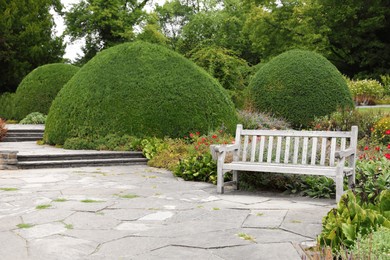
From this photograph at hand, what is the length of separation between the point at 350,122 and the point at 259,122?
99.8 inches

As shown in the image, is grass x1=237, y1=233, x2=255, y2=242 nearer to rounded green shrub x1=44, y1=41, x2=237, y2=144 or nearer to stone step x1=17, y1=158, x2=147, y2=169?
stone step x1=17, y1=158, x2=147, y2=169

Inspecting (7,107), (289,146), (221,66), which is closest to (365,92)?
(221,66)

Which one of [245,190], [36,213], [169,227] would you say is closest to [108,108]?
[245,190]

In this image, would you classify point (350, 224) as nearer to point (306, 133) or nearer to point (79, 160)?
point (306, 133)

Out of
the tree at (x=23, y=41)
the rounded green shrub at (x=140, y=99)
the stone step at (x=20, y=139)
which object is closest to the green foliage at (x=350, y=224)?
the rounded green shrub at (x=140, y=99)

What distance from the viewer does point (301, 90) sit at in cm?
1410

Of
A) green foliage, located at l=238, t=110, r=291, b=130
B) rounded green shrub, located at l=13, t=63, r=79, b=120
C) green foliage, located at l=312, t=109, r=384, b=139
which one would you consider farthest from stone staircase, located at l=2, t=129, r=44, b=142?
green foliage, located at l=312, t=109, r=384, b=139

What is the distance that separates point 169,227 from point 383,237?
85.5 inches

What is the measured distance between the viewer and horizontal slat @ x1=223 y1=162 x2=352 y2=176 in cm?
579

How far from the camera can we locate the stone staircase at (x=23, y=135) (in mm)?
14234

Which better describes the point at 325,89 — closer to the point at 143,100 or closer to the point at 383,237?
the point at 143,100

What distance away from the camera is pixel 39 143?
42.7 ft

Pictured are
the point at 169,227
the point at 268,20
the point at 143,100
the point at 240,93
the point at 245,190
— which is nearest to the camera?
the point at 169,227

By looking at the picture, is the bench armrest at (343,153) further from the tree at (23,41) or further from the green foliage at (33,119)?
the tree at (23,41)
